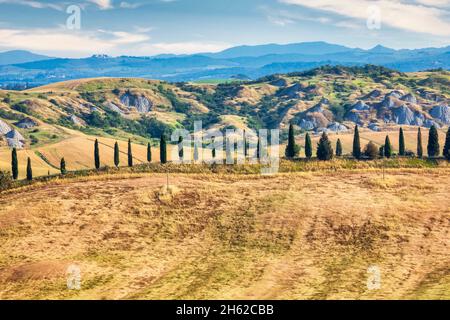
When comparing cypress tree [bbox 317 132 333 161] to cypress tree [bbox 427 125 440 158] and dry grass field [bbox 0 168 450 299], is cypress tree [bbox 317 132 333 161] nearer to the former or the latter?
cypress tree [bbox 427 125 440 158]

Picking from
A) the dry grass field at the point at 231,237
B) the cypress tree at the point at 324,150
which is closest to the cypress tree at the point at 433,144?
the cypress tree at the point at 324,150

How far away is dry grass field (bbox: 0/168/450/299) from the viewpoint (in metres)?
49.8

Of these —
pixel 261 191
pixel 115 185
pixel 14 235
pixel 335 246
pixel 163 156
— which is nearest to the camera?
pixel 335 246

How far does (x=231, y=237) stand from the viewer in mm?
65438

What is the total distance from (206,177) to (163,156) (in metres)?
74.3

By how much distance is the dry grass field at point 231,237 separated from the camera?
4975cm

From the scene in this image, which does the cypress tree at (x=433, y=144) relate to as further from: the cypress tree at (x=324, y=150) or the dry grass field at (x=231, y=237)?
the dry grass field at (x=231, y=237)

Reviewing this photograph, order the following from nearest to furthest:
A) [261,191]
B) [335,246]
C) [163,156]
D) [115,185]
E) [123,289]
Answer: [123,289] → [335,246] → [261,191] → [115,185] → [163,156]

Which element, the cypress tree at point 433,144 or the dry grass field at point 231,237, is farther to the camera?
the cypress tree at point 433,144

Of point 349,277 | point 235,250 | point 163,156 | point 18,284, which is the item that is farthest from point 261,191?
point 163,156

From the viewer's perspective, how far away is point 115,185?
86.9m

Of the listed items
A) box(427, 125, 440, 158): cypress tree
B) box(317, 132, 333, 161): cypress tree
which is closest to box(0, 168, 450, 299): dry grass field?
box(317, 132, 333, 161): cypress tree

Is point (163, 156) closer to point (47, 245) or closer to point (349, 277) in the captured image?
point (47, 245)

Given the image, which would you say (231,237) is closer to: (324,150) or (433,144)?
(324,150)
